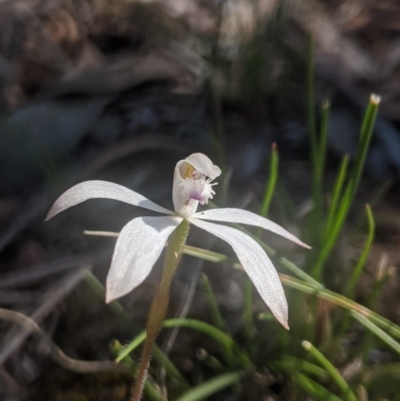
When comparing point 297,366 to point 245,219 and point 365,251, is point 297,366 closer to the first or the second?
Result: point 365,251

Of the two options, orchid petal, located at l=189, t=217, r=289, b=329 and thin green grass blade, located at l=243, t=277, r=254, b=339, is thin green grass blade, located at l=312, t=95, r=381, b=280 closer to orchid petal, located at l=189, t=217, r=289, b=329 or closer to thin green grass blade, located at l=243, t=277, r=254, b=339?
thin green grass blade, located at l=243, t=277, r=254, b=339

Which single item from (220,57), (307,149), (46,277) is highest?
(220,57)

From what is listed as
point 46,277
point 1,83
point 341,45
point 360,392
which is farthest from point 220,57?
point 360,392

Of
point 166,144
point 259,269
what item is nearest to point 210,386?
point 259,269

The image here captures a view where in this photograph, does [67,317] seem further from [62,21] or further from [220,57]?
[62,21]

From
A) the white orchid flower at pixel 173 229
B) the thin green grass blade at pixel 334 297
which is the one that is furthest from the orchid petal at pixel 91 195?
the thin green grass blade at pixel 334 297
